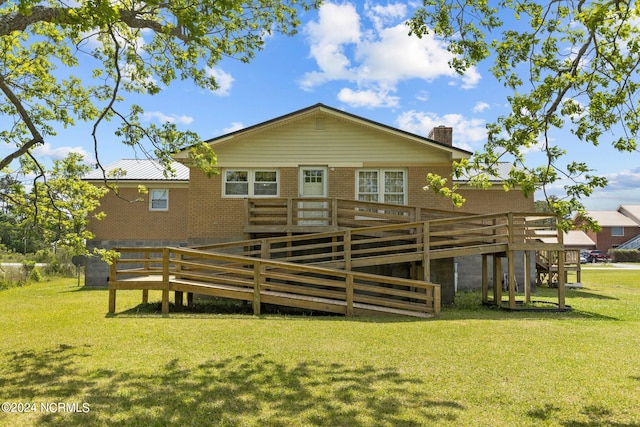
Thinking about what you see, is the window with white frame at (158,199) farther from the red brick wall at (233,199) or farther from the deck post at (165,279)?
the deck post at (165,279)

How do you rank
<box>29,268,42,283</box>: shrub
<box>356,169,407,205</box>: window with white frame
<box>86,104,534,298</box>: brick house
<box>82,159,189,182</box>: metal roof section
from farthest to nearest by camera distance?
<box>29,268,42,283</box>: shrub → <box>82,159,189,182</box>: metal roof section → <box>356,169,407,205</box>: window with white frame → <box>86,104,534,298</box>: brick house

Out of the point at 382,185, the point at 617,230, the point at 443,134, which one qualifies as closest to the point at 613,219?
the point at 617,230

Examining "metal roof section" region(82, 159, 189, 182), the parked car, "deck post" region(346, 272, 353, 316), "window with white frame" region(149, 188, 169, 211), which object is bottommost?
the parked car

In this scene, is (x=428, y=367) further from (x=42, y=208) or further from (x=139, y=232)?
(x=139, y=232)

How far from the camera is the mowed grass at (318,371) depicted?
4.46m

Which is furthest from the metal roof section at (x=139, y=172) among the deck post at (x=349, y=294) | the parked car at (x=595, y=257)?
the parked car at (x=595, y=257)

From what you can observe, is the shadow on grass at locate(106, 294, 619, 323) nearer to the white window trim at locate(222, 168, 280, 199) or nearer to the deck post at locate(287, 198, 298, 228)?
the deck post at locate(287, 198, 298, 228)

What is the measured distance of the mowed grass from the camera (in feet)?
14.6

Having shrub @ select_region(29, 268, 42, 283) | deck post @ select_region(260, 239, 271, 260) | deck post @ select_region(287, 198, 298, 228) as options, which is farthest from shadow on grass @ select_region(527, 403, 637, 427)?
shrub @ select_region(29, 268, 42, 283)

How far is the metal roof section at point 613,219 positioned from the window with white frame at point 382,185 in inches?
2294

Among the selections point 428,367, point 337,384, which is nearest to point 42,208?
point 337,384

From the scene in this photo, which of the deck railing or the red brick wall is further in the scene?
the red brick wall

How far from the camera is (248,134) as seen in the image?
1562cm

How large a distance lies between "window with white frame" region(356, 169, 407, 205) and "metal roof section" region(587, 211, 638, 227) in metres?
58.3
